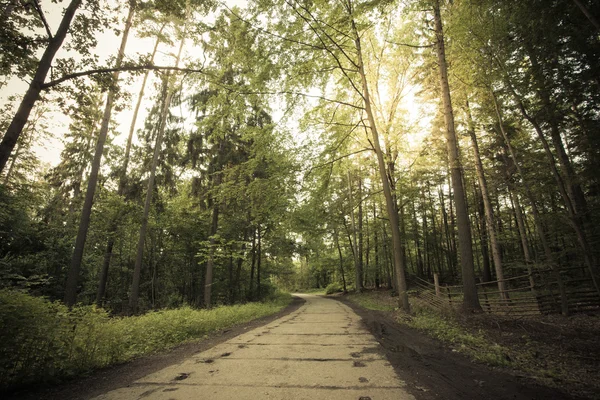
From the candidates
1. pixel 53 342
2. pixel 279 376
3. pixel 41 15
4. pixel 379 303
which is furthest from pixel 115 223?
pixel 379 303

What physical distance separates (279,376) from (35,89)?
723 centimetres

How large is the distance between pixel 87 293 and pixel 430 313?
1890 cm

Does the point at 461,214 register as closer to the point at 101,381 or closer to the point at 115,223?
the point at 101,381

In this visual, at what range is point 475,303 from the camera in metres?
7.56

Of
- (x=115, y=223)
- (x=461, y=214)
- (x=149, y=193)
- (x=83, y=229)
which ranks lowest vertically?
(x=83, y=229)

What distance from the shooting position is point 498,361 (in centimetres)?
375

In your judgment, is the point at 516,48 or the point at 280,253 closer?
the point at 516,48

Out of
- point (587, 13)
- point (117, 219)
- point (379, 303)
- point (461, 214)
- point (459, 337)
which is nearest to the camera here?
point (587, 13)

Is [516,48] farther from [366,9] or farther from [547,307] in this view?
[547,307]

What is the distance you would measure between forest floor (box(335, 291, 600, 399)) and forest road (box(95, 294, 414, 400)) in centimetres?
38

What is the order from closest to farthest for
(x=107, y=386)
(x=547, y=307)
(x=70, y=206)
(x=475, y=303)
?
(x=107, y=386) < (x=475, y=303) < (x=547, y=307) < (x=70, y=206)

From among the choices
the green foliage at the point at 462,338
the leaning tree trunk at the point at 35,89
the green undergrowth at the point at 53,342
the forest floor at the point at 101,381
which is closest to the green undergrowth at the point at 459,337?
the green foliage at the point at 462,338

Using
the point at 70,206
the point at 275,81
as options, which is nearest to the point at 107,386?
the point at 275,81

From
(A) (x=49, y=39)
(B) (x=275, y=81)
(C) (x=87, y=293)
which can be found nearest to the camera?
(A) (x=49, y=39)
